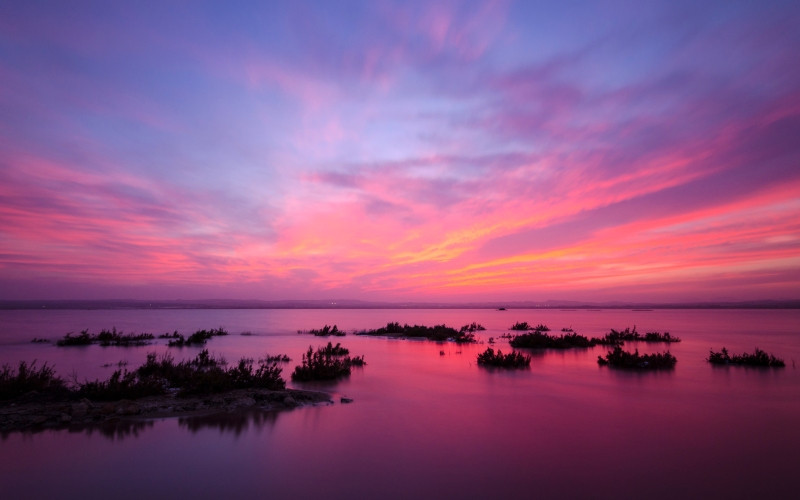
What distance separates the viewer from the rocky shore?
8.21m

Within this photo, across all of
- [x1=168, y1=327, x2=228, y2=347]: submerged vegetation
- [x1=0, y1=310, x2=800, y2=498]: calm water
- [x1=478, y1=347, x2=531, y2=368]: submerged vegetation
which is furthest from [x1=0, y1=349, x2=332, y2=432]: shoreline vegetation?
[x1=168, y1=327, x2=228, y2=347]: submerged vegetation

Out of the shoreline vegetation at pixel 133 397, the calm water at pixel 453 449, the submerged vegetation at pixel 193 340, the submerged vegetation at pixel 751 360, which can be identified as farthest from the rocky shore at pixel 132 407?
the submerged vegetation at pixel 751 360

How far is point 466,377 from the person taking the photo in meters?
15.0

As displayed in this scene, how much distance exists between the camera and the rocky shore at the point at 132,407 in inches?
323

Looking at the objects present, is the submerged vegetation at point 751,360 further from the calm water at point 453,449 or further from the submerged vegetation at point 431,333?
the submerged vegetation at point 431,333

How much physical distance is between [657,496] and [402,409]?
5886 mm

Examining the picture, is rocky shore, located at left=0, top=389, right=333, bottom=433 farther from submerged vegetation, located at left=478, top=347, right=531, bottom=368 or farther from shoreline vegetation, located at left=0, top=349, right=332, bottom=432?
submerged vegetation, located at left=478, top=347, right=531, bottom=368

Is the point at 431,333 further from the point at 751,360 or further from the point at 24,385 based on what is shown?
the point at 24,385

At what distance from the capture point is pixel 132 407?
9.00 metres

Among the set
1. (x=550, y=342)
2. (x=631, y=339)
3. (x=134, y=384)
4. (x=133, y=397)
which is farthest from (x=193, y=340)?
(x=631, y=339)

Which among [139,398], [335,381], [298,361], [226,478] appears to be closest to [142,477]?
[226,478]

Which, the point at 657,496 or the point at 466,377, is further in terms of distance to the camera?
the point at 466,377

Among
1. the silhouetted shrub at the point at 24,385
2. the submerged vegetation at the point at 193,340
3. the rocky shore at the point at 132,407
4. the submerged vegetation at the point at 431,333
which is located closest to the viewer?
the rocky shore at the point at 132,407

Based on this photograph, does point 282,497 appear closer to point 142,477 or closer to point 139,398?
point 142,477
